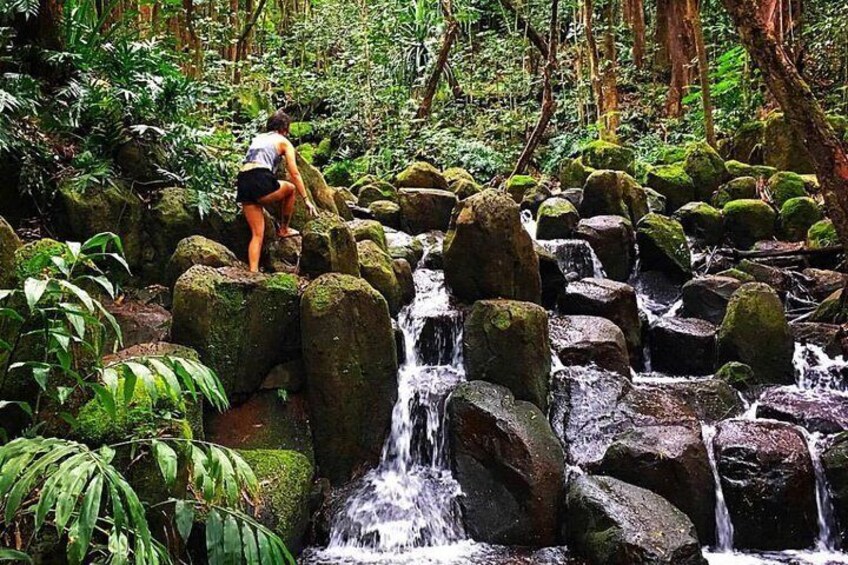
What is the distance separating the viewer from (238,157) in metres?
8.20

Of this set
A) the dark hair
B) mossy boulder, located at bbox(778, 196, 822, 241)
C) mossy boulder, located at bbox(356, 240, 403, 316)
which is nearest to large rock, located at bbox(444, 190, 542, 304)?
mossy boulder, located at bbox(356, 240, 403, 316)

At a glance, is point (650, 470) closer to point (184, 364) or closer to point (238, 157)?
point (184, 364)

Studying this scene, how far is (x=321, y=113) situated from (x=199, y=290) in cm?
1525

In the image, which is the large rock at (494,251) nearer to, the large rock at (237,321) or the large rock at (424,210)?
the large rock at (237,321)

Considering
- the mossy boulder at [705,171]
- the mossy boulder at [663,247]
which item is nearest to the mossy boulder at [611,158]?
the mossy boulder at [705,171]

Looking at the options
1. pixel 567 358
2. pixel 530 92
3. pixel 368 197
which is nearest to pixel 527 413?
pixel 567 358

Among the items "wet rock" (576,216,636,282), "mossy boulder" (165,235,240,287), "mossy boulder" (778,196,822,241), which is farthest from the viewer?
"mossy boulder" (778,196,822,241)

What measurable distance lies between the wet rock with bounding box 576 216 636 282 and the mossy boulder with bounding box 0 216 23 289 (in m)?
7.85

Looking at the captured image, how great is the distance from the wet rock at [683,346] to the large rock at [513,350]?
230 centimetres

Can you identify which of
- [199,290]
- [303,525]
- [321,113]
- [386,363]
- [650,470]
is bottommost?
[303,525]

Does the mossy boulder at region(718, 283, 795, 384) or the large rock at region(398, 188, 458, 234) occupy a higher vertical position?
the large rock at region(398, 188, 458, 234)

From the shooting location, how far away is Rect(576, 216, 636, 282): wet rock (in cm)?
1000

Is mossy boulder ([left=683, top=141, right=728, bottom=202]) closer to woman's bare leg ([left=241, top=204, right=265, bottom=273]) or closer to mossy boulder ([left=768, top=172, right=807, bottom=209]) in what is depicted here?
mossy boulder ([left=768, top=172, right=807, bottom=209])

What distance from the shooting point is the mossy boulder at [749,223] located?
10.8 meters
